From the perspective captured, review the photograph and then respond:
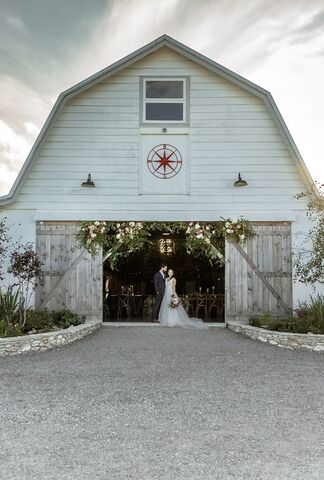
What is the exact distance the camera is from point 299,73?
1427 cm

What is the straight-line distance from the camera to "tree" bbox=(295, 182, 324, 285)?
12219 millimetres

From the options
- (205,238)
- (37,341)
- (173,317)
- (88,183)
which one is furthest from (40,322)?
(205,238)

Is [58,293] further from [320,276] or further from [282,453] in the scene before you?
[282,453]

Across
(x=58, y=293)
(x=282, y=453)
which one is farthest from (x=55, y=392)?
(x=58, y=293)

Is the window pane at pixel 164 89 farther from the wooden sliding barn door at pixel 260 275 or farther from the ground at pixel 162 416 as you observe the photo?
the ground at pixel 162 416

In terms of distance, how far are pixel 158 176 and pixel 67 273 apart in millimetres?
3543

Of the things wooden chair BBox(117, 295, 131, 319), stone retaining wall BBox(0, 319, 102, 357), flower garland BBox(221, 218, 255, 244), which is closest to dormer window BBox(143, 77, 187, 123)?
flower garland BBox(221, 218, 255, 244)

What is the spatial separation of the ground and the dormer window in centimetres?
700

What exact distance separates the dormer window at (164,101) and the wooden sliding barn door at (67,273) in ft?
12.0

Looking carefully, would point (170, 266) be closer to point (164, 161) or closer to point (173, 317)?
point (173, 317)

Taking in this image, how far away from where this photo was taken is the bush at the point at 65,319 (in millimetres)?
12773

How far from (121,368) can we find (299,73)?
9964 mm

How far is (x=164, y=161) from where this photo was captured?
14.0 metres

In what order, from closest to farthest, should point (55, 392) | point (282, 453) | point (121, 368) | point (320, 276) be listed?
point (282, 453)
point (55, 392)
point (121, 368)
point (320, 276)
